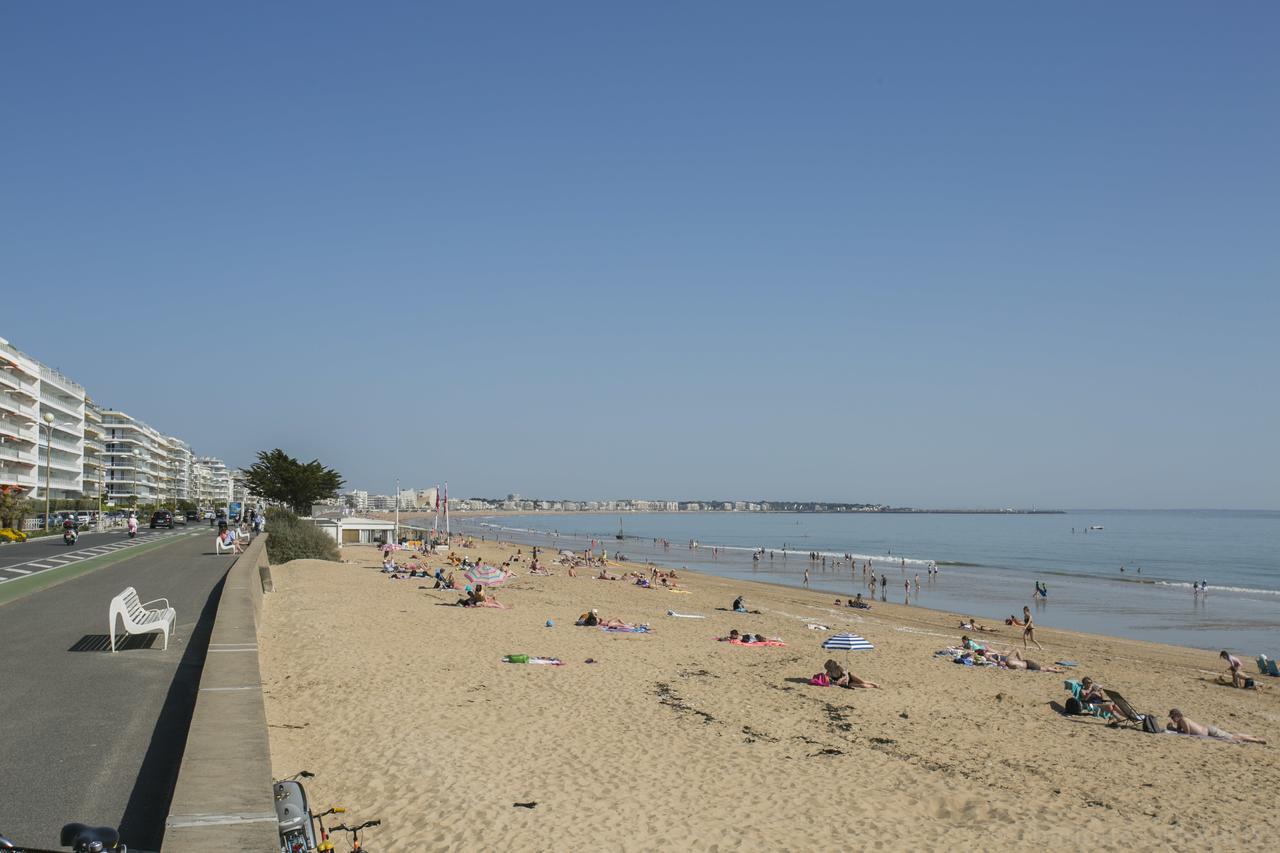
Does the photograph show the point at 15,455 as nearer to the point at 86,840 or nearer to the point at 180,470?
the point at 86,840

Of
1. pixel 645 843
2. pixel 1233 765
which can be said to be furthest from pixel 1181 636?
pixel 645 843

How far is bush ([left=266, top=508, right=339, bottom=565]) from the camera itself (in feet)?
106

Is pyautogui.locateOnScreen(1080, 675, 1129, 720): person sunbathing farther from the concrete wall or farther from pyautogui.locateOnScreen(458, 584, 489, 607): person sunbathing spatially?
pyautogui.locateOnScreen(458, 584, 489, 607): person sunbathing

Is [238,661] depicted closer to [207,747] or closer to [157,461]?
[207,747]

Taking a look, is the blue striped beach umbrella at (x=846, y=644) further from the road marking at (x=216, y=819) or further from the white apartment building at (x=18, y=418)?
the white apartment building at (x=18, y=418)

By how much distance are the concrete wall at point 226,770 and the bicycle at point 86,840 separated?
25 cm

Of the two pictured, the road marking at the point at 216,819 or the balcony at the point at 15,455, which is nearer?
the road marking at the point at 216,819

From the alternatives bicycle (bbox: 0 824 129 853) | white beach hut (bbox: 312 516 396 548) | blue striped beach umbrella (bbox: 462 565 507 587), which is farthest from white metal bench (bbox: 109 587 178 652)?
white beach hut (bbox: 312 516 396 548)

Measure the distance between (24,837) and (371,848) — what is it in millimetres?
2290

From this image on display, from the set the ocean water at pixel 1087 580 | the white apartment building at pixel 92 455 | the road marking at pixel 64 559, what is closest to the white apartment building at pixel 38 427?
the white apartment building at pixel 92 455

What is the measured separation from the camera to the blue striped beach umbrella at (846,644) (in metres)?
20.8

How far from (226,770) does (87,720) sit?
3.34m

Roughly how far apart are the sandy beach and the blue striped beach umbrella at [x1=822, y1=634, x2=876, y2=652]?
1.05 ft

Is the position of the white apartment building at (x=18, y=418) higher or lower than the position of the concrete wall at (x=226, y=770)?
higher
